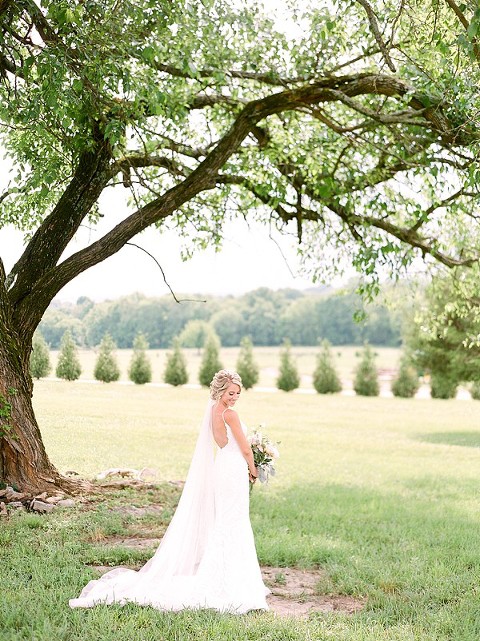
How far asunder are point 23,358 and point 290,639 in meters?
5.57

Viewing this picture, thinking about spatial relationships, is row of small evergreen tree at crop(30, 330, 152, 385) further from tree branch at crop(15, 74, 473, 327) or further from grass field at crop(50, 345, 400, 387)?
tree branch at crop(15, 74, 473, 327)

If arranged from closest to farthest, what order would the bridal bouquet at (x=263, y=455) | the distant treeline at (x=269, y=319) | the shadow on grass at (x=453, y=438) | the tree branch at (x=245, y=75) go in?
1. the bridal bouquet at (x=263, y=455)
2. the tree branch at (x=245, y=75)
3. the shadow on grass at (x=453, y=438)
4. the distant treeline at (x=269, y=319)

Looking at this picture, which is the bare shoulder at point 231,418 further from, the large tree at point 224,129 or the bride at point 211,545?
the large tree at point 224,129

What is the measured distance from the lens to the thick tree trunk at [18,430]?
875 centimetres

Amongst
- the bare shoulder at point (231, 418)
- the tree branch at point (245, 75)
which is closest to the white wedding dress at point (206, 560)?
the bare shoulder at point (231, 418)

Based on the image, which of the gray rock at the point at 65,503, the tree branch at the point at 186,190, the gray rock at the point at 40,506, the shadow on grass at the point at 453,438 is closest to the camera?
the gray rock at the point at 40,506

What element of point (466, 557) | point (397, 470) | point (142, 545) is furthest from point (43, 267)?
point (397, 470)

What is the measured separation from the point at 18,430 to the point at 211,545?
395 centimetres

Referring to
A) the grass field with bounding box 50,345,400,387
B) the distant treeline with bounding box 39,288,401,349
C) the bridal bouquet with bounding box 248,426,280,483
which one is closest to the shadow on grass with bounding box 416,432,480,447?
the grass field with bounding box 50,345,400,387

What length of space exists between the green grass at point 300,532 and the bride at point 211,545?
258 millimetres

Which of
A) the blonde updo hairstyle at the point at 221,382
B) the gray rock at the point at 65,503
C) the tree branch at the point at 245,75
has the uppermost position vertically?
the tree branch at the point at 245,75

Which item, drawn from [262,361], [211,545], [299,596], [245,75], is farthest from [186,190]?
[262,361]

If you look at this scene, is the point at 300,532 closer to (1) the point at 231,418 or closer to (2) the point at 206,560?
(2) the point at 206,560

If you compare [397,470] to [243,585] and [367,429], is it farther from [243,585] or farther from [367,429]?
[243,585]
